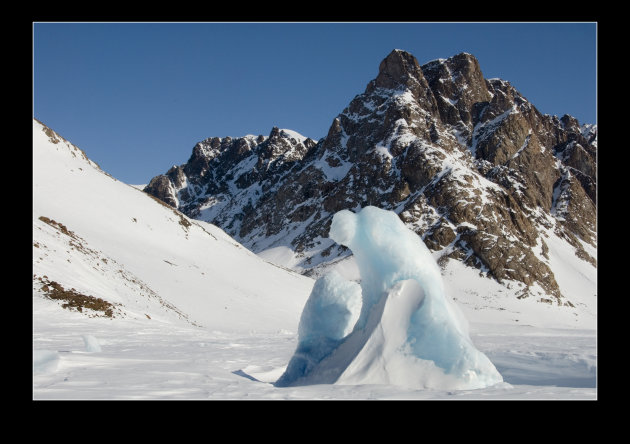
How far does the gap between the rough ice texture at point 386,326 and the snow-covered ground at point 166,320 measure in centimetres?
58

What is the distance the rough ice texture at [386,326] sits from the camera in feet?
28.5

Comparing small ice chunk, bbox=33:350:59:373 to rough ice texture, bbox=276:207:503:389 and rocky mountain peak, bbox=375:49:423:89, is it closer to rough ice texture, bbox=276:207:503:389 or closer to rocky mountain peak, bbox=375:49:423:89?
rough ice texture, bbox=276:207:503:389

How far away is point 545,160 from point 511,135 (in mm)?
14261

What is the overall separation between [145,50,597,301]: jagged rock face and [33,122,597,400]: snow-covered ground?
63542 mm

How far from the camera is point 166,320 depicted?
22953 millimetres

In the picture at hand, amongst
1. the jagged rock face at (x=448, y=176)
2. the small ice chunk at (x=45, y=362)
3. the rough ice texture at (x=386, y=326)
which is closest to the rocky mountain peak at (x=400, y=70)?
the jagged rock face at (x=448, y=176)

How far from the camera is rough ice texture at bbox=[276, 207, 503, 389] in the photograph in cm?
867

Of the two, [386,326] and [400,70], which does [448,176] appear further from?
[386,326]

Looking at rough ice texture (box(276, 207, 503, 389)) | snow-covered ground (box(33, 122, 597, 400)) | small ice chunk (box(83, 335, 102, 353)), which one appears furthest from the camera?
small ice chunk (box(83, 335, 102, 353))

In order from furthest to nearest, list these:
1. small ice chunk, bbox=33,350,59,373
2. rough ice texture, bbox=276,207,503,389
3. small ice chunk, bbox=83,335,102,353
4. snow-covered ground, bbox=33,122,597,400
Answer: small ice chunk, bbox=83,335,102,353 < rough ice texture, bbox=276,207,503,389 < small ice chunk, bbox=33,350,59,373 < snow-covered ground, bbox=33,122,597,400

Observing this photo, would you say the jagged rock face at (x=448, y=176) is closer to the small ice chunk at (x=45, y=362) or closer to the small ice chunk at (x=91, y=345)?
the small ice chunk at (x=91, y=345)

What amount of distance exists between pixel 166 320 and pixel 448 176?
317 feet

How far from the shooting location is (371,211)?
10.3m

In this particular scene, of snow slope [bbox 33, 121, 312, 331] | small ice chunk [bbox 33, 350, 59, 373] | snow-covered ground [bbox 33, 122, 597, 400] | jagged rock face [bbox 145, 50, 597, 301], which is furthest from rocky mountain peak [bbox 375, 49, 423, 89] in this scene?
small ice chunk [bbox 33, 350, 59, 373]
